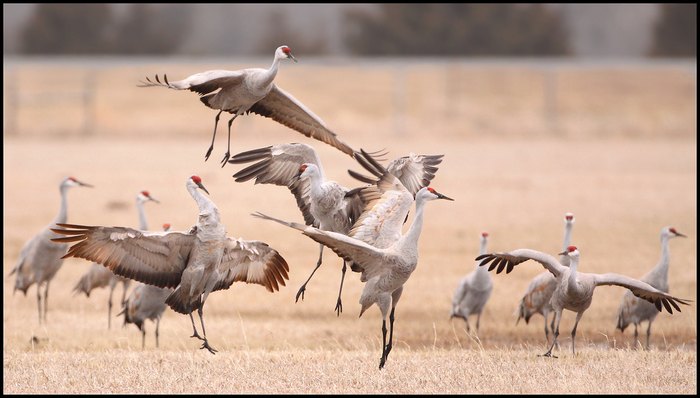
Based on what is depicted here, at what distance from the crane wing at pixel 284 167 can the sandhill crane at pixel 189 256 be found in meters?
0.81

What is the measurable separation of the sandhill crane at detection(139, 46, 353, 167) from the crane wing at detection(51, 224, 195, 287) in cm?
73

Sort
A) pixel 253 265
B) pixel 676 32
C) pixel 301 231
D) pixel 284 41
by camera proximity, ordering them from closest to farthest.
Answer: pixel 301 231 < pixel 253 265 < pixel 676 32 < pixel 284 41

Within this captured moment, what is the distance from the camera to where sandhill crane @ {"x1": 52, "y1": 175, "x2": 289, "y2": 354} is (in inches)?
337

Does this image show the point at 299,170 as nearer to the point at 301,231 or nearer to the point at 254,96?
the point at 254,96

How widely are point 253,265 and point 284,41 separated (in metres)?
47.1

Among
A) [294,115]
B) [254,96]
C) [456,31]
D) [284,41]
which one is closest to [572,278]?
[294,115]

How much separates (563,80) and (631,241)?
27365 mm

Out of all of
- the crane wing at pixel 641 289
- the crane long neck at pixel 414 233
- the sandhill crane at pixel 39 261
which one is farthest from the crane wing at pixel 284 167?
the sandhill crane at pixel 39 261

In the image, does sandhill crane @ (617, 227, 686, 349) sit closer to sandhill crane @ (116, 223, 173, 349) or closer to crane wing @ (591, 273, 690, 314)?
crane wing @ (591, 273, 690, 314)

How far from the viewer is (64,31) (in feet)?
175

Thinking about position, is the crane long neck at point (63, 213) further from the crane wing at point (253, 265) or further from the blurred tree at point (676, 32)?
the blurred tree at point (676, 32)

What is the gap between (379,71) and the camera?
44812 mm

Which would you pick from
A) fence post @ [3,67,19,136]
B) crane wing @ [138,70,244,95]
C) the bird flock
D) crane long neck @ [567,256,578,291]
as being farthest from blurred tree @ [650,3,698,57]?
crane wing @ [138,70,244,95]

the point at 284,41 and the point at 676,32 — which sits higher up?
the point at 676,32
